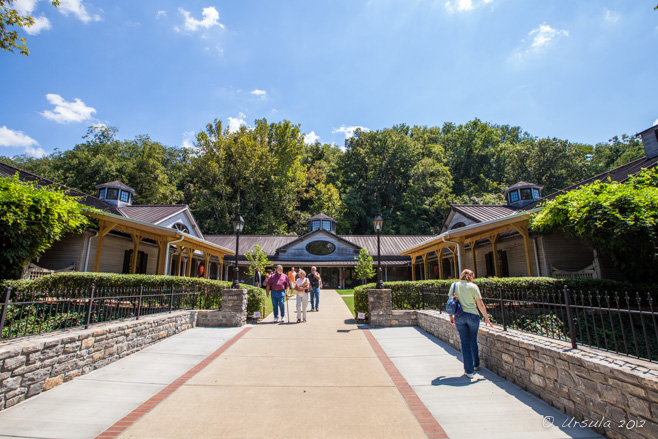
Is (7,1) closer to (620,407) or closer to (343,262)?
(620,407)

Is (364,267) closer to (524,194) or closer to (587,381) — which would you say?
(524,194)

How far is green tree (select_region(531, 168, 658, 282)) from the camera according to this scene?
8.35 meters

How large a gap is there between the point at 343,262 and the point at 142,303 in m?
22.4

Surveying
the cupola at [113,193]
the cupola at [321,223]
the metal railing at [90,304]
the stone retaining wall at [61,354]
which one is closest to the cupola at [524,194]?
the cupola at [321,223]

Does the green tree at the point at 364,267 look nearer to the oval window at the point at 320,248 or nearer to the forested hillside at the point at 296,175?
the oval window at the point at 320,248

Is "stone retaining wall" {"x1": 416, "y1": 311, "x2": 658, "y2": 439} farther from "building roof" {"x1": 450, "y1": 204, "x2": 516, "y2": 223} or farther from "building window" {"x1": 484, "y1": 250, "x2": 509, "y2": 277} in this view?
"building roof" {"x1": 450, "y1": 204, "x2": 516, "y2": 223}

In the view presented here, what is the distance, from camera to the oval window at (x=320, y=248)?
3056 cm

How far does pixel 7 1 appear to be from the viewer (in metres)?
5.95

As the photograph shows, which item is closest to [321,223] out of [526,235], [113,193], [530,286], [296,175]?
[296,175]

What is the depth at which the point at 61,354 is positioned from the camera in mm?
4996

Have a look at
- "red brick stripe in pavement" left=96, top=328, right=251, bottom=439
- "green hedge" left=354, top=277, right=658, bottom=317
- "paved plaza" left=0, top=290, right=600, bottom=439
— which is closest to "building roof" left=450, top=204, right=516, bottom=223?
"green hedge" left=354, top=277, right=658, bottom=317

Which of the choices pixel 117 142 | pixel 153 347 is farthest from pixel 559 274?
pixel 117 142

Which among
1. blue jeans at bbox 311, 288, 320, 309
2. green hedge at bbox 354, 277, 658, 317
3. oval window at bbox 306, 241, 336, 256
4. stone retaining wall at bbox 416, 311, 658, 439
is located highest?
oval window at bbox 306, 241, 336, 256

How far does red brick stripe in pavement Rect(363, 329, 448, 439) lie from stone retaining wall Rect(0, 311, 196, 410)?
5048 millimetres
